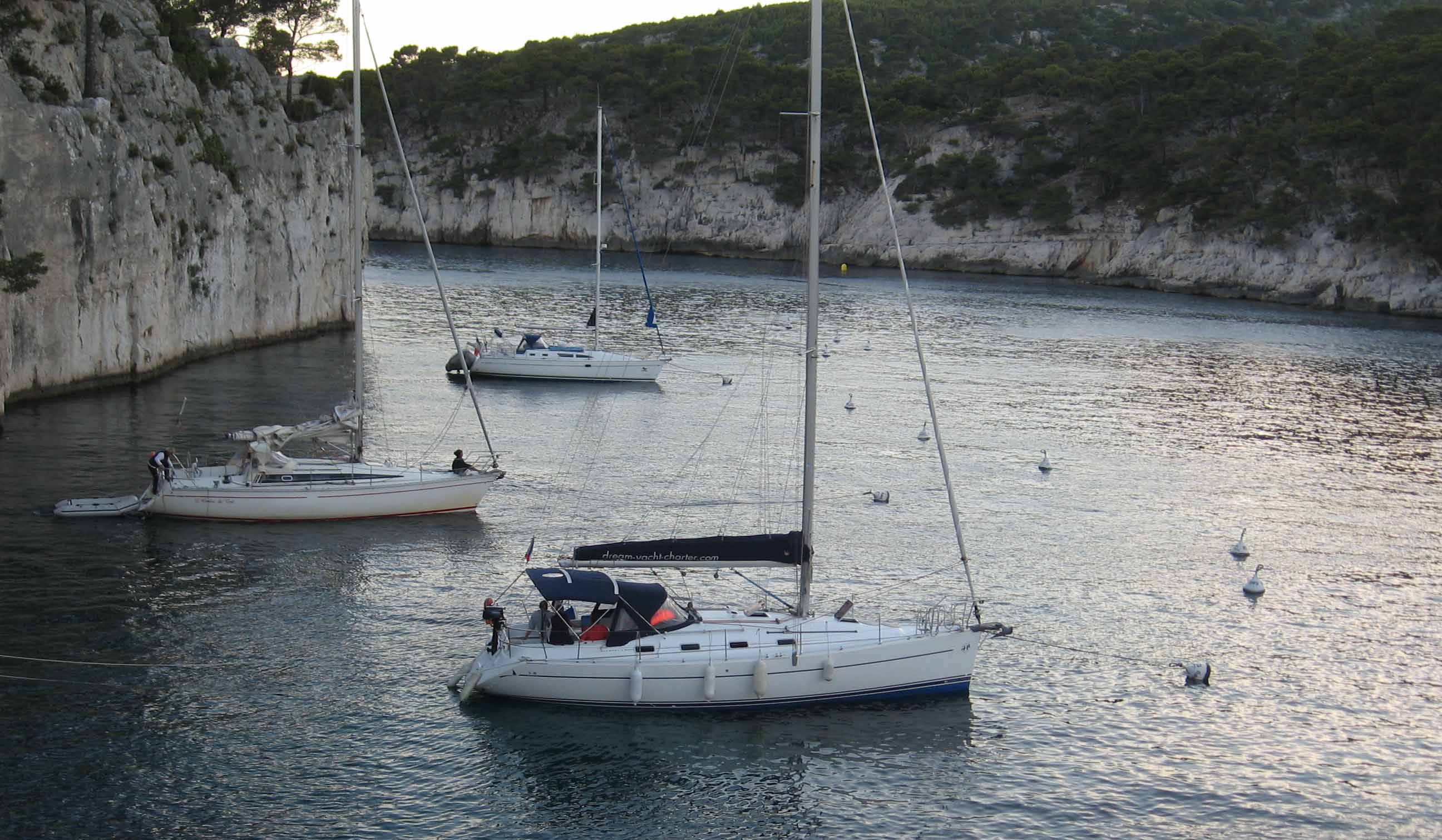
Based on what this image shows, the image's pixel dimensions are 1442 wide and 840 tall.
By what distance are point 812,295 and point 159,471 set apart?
21.5 meters

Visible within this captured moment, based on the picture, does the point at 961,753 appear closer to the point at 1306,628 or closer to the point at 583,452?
the point at 1306,628

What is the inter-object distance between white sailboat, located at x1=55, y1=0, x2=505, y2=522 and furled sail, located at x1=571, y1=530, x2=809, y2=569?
13388mm

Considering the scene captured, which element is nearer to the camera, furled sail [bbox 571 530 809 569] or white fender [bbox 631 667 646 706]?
white fender [bbox 631 667 646 706]

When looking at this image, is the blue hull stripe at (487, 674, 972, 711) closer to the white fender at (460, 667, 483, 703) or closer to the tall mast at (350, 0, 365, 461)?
the white fender at (460, 667, 483, 703)

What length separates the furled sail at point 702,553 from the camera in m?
26.9

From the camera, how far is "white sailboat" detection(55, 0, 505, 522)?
37.1 m

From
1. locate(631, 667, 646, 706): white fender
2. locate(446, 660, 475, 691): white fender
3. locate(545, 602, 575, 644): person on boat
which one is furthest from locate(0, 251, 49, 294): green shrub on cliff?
locate(631, 667, 646, 706): white fender

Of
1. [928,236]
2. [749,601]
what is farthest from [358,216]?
[928,236]

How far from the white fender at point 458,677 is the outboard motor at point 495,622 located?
1.79 ft

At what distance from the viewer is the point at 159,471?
36.6 meters

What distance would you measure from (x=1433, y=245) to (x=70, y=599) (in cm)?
12142

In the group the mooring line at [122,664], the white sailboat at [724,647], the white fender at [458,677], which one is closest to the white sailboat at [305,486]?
the mooring line at [122,664]

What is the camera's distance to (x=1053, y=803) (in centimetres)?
2331

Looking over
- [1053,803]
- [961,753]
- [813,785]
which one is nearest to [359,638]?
[813,785]
